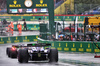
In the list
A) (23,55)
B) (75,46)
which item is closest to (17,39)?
(75,46)

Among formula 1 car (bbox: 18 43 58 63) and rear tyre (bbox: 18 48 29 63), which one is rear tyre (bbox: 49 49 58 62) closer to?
formula 1 car (bbox: 18 43 58 63)

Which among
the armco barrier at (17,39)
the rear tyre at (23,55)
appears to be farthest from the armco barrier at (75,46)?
the armco barrier at (17,39)

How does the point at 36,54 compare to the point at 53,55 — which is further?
the point at 53,55

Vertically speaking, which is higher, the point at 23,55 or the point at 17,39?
the point at 23,55

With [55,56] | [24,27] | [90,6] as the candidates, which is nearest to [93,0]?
[90,6]

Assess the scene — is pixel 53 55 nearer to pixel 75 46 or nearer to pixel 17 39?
pixel 75 46

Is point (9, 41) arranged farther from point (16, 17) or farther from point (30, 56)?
point (30, 56)

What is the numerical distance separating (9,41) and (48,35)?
9255 millimetres

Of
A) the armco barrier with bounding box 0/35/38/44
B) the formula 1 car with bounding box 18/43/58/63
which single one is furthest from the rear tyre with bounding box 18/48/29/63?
the armco barrier with bounding box 0/35/38/44

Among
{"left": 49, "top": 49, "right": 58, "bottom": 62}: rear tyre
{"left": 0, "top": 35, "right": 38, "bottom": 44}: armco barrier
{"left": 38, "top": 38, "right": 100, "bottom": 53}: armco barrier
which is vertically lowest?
{"left": 0, "top": 35, "right": 38, "bottom": 44}: armco barrier

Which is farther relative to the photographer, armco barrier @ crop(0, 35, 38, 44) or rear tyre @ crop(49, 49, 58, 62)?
armco barrier @ crop(0, 35, 38, 44)

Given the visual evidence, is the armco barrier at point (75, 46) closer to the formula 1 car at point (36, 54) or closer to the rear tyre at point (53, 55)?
the rear tyre at point (53, 55)

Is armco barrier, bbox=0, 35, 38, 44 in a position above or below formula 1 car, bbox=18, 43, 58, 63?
below

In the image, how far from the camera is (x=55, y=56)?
1543 centimetres
